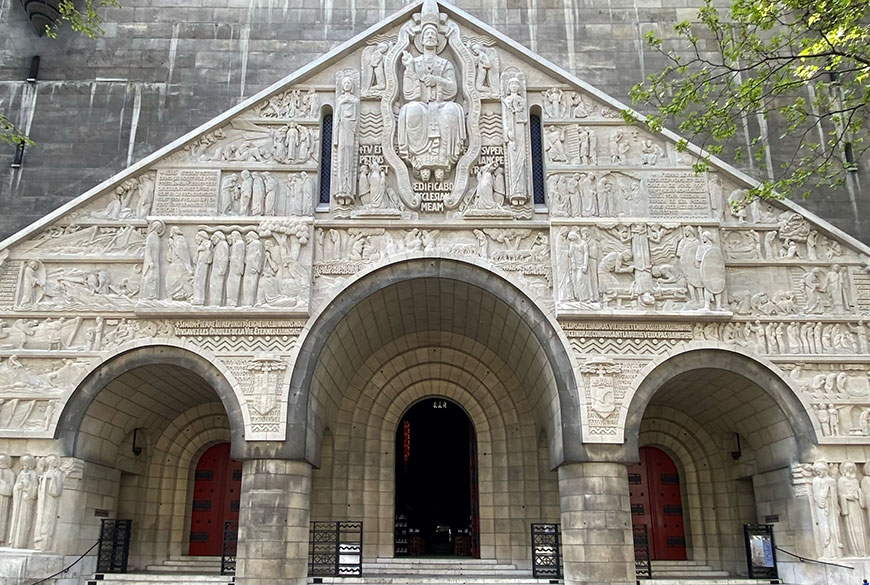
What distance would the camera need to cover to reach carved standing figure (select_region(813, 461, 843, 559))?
11.2 metres

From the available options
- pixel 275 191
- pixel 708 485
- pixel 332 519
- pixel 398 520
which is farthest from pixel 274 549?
pixel 708 485

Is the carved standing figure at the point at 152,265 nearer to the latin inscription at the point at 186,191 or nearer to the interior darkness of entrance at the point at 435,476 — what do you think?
the latin inscription at the point at 186,191

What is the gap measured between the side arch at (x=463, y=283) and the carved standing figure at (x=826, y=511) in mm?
3950

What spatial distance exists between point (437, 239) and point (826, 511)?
8115 mm

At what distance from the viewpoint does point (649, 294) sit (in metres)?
12.4

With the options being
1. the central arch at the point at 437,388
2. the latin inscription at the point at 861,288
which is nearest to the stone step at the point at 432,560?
the central arch at the point at 437,388

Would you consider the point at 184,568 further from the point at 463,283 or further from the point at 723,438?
the point at 723,438

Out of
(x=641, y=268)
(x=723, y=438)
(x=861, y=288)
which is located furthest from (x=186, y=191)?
(x=861, y=288)

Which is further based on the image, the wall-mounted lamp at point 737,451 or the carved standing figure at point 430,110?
the wall-mounted lamp at point 737,451

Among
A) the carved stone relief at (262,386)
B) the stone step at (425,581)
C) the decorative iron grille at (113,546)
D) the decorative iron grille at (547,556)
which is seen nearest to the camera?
the stone step at (425,581)

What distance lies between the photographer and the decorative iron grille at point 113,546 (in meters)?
12.5

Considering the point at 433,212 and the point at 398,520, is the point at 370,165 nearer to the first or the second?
the point at 433,212

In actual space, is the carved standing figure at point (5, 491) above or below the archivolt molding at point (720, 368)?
below

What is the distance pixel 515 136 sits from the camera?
43.9 ft
